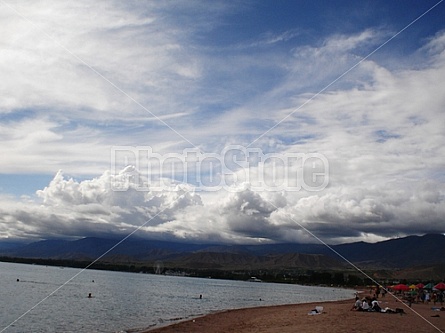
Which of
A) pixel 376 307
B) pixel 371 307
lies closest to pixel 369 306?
pixel 371 307

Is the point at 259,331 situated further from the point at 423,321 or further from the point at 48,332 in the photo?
the point at 48,332

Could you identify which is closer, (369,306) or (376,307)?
(376,307)

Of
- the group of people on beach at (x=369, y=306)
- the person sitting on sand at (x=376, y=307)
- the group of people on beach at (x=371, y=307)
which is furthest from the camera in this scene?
the group of people on beach at (x=369, y=306)

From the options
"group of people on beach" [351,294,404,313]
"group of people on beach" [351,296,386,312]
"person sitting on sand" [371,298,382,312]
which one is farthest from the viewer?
"group of people on beach" [351,296,386,312]

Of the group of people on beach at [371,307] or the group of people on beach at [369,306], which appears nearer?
the group of people on beach at [371,307]

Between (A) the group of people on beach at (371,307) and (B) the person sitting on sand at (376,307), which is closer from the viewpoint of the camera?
(A) the group of people on beach at (371,307)

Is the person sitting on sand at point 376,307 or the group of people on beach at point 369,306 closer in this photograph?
the person sitting on sand at point 376,307

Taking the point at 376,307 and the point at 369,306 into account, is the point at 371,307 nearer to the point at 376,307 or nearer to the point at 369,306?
the point at 369,306

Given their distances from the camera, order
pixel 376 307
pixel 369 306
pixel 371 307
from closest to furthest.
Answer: pixel 376 307 < pixel 371 307 < pixel 369 306

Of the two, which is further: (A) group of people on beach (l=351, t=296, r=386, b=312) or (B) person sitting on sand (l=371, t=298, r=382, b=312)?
(A) group of people on beach (l=351, t=296, r=386, b=312)

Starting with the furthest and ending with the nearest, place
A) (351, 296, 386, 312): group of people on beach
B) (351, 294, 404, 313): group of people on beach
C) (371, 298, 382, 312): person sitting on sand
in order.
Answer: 1. (351, 296, 386, 312): group of people on beach
2. (371, 298, 382, 312): person sitting on sand
3. (351, 294, 404, 313): group of people on beach

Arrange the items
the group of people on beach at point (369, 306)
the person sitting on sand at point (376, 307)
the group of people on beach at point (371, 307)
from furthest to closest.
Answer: the group of people on beach at point (369, 306) < the person sitting on sand at point (376, 307) < the group of people on beach at point (371, 307)

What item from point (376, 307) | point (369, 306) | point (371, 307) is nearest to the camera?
point (376, 307)

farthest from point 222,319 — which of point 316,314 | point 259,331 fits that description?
point 259,331
